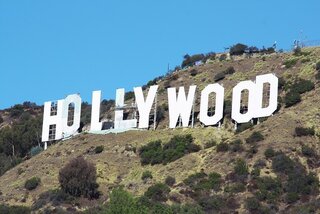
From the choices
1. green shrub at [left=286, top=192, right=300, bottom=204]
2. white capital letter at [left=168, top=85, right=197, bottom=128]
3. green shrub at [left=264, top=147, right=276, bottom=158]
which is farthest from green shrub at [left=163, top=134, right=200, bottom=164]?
green shrub at [left=286, top=192, right=300, bottom=204]

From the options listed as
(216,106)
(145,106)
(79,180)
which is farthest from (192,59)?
(79,180)

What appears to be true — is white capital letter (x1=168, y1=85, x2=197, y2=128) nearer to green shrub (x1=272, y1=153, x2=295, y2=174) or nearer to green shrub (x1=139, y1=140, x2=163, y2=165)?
green shrub (x1=139, y1=140, x2=163, y2=165)

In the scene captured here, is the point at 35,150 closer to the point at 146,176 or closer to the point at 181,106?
the point at 181,106

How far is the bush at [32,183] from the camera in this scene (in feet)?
312

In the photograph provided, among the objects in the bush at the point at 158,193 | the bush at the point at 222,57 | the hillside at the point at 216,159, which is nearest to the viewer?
the hillside at the point at 216,159

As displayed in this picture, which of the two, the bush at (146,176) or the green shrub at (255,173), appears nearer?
the green shrub at (255,173)

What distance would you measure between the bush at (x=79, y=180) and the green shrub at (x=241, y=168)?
40.5 feet

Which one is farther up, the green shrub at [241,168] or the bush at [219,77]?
the bush at [219,77]

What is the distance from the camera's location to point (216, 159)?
9162 cm

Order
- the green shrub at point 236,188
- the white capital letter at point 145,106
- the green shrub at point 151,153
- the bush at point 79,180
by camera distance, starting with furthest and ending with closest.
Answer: the white capital letter at point 145,106 → the green shrub at point 151,153 → the bush at point 79,180 → the green shrub at point 236,188

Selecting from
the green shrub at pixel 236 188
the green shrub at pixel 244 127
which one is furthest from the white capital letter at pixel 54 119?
the green shrub at pixel 236 188

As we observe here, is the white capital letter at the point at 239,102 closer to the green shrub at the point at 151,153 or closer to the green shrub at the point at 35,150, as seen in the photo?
the green shrub at the point at 151,153

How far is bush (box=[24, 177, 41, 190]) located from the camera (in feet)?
312

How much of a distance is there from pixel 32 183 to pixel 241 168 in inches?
779
